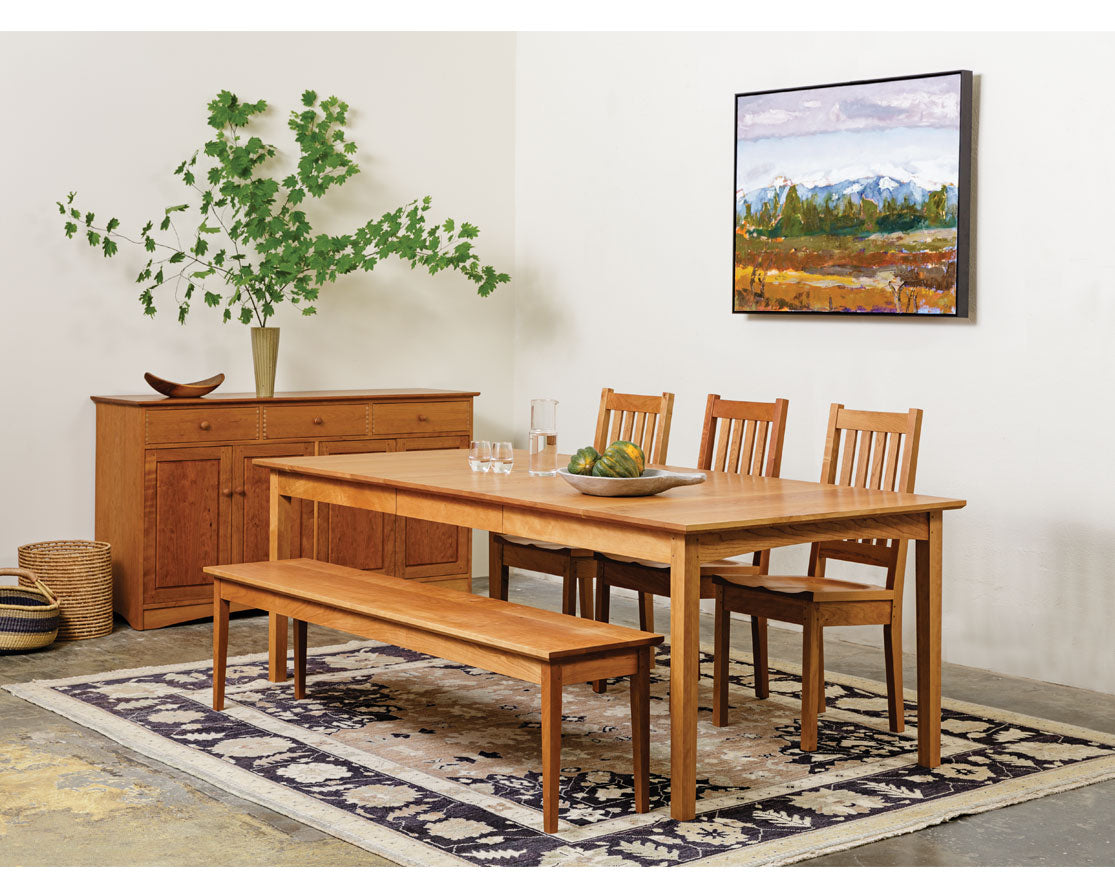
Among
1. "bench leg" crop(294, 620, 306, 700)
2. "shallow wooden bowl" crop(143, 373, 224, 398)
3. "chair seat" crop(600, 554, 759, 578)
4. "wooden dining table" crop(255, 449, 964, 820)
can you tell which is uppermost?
"shallow wooden bowl" crop(143, 373, 224, 398)

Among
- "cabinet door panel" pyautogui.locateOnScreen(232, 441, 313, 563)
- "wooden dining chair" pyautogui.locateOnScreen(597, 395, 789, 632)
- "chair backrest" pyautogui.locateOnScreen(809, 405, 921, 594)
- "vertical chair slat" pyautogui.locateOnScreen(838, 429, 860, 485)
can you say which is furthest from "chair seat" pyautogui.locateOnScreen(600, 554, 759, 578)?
"cabinet door panel" pyautogui.locateOnScreen(232, 441, 313, 563)

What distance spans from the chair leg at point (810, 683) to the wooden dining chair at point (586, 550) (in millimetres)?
991

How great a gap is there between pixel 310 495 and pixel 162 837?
5.09ft

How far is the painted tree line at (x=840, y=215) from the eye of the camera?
5344 mm

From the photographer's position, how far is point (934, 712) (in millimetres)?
3961

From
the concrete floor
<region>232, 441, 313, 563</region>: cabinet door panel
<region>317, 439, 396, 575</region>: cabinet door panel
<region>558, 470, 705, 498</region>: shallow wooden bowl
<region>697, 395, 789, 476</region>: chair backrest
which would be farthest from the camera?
<region>317, 439, 396, 575</region>: cabinet door panel

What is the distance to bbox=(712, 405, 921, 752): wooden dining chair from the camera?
412 centimetres

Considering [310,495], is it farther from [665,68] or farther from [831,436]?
[665,68]

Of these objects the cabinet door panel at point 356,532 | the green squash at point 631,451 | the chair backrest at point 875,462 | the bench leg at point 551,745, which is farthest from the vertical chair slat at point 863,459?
the cabinet door panel at point 356,532

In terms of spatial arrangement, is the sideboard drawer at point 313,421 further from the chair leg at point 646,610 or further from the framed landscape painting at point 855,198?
the chair leg at point 646,610

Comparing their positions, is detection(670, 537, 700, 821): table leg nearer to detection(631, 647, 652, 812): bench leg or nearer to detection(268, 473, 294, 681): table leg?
detection(631, 647, 652, 812): bench leg

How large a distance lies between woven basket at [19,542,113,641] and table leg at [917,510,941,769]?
3248 millimetres

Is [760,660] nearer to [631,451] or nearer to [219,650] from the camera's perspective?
[631,451]

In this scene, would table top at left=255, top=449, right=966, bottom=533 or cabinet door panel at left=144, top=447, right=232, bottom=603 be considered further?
cabinet door panel at left=144, top=447, right=232, bottom=603
